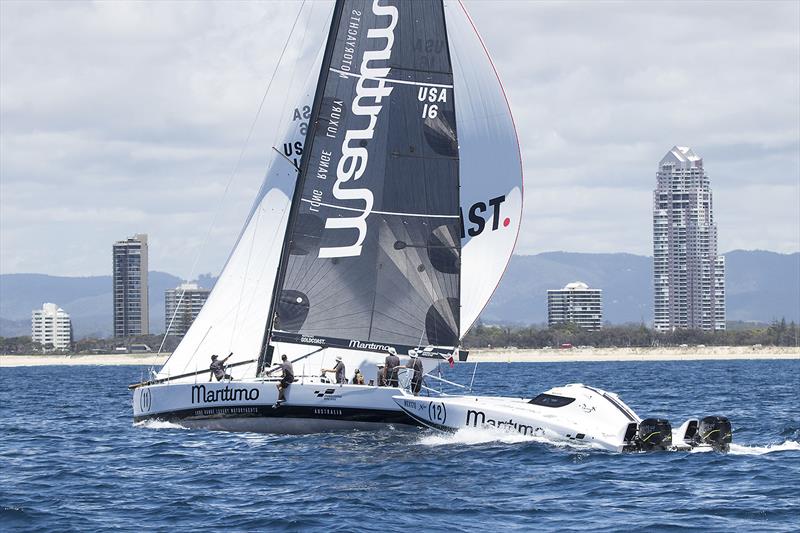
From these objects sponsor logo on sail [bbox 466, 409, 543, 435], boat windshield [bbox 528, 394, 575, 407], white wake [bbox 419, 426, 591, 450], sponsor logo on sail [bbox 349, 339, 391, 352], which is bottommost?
white wake [bbox 419, 426, 591, 450]

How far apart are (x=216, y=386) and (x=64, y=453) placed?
13.0 ft

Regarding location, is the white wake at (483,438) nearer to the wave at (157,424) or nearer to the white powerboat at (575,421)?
the white powerboat at (575,421)

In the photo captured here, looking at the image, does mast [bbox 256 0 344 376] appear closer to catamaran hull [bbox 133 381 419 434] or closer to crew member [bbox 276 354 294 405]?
catamaran hull [bbox 133 381 419 434]

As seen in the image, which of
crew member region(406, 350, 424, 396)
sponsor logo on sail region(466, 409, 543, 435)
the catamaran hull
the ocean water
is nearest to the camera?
the ocean water

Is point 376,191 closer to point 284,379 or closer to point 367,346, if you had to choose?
point 367,346

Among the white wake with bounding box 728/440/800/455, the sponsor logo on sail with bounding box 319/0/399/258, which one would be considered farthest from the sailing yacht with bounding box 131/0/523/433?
the white wake with bounding box 728/440/800/455

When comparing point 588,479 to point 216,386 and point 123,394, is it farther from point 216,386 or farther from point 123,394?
point 123,394

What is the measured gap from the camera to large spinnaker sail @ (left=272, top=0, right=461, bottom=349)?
1264 inches

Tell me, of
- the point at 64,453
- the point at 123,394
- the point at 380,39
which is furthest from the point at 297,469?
the point at 123,394

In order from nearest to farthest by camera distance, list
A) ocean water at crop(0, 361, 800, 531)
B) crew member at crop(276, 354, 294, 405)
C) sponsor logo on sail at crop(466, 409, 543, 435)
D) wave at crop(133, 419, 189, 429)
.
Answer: ocean water at crop(0, 361, 800, 531)
sponsor logo on sail at crop(466, 409, 543, 435)
crew member at crop(276, 354, 294, 405)
wave at crop(133, 419, 189, 429)

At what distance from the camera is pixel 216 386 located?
30797 millimetres

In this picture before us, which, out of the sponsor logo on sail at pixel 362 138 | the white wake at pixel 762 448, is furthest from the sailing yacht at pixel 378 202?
the white wake at pixel 762 448

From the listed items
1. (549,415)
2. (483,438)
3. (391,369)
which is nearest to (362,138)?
(391,369)

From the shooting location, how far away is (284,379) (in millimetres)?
29797
